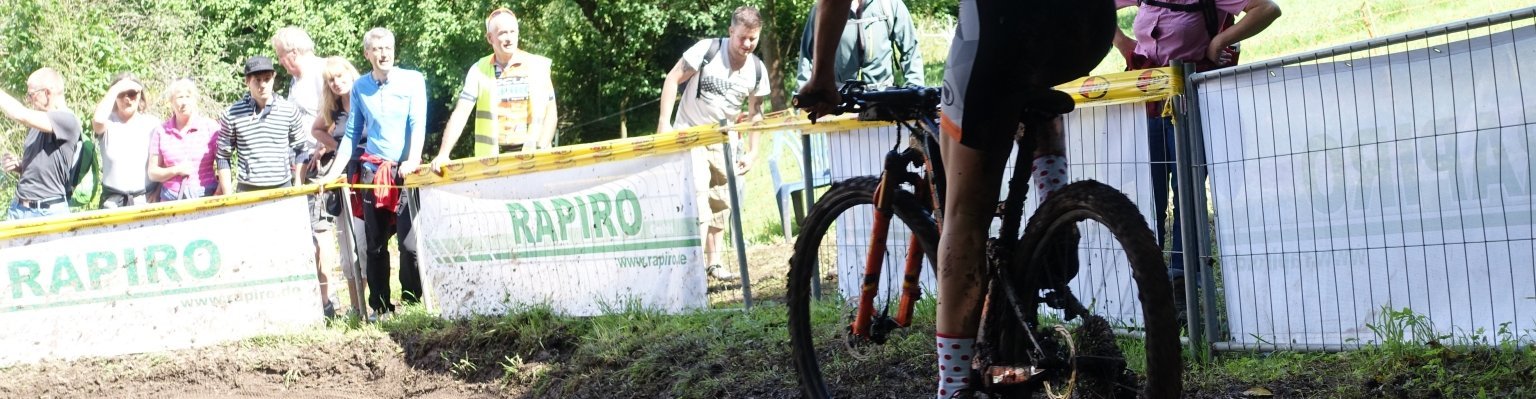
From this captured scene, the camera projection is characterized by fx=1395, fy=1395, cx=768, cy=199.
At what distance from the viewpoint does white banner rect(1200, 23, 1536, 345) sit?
4.57 m

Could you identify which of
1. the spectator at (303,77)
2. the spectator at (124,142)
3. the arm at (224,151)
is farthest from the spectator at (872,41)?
the spectator at (124,142)

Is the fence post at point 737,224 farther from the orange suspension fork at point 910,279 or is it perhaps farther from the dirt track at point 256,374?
the orange suspension fork at point 910,279

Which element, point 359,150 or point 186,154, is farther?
point 186,154

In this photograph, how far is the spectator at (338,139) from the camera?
9.30 metres

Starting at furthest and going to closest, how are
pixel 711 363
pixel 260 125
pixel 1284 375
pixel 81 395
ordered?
pixel 260 125 < pixel 81 395 < pixel 711 363 < pixel 1284 375

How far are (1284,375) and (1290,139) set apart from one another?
87cm

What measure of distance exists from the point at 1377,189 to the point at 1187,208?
67 centimetres

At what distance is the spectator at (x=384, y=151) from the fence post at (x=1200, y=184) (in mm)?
5311

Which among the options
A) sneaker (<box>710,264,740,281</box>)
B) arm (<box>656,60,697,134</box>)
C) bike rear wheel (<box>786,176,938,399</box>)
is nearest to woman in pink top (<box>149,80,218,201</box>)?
arm (<box>656,60,697,134</box>)

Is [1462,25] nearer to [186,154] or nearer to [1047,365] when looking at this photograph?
[1047,365]

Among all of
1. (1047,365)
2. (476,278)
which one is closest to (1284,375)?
(1047,365)

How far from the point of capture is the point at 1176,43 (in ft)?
19.9

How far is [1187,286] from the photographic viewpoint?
17.5 ft

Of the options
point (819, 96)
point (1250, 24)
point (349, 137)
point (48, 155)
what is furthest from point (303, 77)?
point (819, 96)
